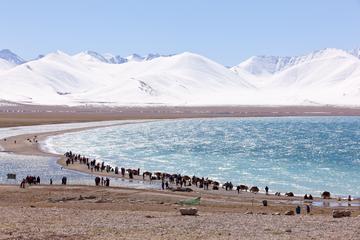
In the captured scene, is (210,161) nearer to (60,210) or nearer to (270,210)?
(270,210)

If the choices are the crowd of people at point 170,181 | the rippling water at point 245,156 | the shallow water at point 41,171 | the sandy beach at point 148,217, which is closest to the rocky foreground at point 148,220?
the sandy beach at point 148,217

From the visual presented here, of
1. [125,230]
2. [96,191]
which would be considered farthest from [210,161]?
[125,230]

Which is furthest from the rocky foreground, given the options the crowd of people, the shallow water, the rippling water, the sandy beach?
the rippling water

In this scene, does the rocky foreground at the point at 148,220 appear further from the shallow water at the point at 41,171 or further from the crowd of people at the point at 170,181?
the shallow water at the point at 41,171

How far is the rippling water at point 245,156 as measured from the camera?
2245 inches

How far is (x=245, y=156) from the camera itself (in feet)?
258

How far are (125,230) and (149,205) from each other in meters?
12.3

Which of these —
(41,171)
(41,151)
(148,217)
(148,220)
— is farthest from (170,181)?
(41,151)

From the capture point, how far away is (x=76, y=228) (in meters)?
25.2

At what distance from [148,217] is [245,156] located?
165 feet

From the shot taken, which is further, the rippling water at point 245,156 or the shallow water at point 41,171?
the rippling water at point 245,156

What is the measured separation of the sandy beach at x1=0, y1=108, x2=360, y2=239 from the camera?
24.3m

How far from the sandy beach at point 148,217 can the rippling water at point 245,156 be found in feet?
39.9

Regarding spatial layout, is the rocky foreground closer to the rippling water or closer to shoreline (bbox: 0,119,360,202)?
shoreline (bbox: 0,119,360,202)
